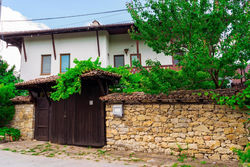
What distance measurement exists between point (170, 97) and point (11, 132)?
7.34 meters

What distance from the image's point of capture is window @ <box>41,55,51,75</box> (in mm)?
12547

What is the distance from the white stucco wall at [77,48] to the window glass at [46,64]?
25cm

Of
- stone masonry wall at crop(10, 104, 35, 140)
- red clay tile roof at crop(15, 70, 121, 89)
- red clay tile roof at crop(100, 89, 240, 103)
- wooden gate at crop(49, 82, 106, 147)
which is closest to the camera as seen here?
red clay tile roof at crop(100, 89, 240, 103)

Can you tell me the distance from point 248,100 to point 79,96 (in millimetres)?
5540

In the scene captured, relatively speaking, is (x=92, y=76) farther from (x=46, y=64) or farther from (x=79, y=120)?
(x=46, y=64)

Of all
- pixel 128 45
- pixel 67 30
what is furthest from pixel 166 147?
pixel 67 30

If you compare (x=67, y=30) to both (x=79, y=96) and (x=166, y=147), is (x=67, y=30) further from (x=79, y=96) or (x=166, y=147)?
(x=166, y=147)

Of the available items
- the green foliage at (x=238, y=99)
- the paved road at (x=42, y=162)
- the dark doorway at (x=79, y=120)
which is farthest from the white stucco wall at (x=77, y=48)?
the paved road at (x=42, y=162)

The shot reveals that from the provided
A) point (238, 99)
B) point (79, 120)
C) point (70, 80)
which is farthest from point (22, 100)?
point (238, 99)

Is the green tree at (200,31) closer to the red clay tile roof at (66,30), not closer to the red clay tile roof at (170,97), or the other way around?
the red clay tile roof at (170,97)

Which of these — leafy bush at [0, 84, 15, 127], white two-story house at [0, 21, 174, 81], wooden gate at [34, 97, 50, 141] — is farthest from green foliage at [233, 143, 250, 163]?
leafy bush at [0, 84, 15, 127]

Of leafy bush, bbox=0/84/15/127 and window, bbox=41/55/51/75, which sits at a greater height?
window, bbox=41/55/51/75

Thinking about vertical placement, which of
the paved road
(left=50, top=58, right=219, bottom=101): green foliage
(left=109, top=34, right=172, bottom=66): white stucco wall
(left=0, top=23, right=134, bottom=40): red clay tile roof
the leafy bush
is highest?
(left=0, top=23, right=134, bottom=40): red clay tile roof

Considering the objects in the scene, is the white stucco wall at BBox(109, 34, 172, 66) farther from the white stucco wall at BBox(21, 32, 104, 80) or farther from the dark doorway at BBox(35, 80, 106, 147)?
the dark doorway at BBox(35, 80, 106, 147)
